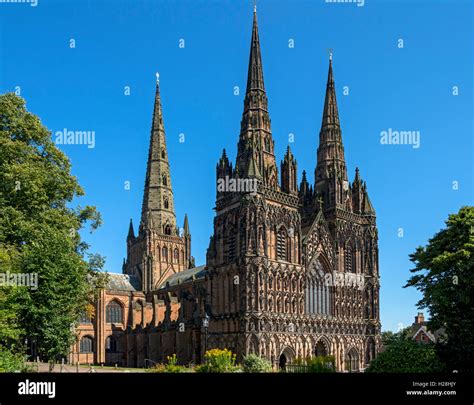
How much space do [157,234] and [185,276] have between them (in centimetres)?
956

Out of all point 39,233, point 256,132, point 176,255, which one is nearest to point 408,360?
point 39,233

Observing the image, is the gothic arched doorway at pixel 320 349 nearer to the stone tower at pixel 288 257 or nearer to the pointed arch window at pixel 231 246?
the stone tower at pixel 288 257

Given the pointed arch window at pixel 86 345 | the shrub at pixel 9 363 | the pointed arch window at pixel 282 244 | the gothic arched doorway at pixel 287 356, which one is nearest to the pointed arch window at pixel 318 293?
the pointed arch window at pixel 282 244

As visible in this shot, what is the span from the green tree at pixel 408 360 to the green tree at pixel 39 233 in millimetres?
18093

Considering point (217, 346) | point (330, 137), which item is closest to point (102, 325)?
point (217, 346)

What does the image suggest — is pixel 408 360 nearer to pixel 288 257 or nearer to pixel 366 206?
pixel 288 257

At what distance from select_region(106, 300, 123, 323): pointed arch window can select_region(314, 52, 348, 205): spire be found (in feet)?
107

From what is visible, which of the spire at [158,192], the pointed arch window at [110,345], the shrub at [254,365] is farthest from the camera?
the spire at [158,192]

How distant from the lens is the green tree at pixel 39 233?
3159cm

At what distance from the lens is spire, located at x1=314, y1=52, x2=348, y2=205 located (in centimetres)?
6639

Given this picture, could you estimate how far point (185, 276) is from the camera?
254 feet

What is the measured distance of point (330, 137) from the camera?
6856 cm

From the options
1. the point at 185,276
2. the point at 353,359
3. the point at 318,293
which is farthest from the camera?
the point at 185,276

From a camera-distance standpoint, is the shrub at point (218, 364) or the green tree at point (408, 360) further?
the green tree at point (408, 360)
